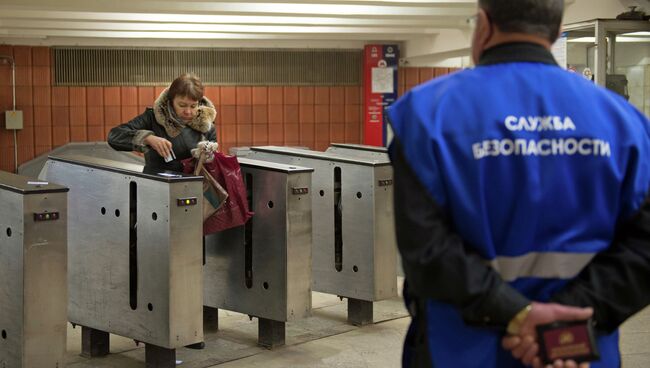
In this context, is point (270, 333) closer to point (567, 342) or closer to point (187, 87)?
point (187, 87)

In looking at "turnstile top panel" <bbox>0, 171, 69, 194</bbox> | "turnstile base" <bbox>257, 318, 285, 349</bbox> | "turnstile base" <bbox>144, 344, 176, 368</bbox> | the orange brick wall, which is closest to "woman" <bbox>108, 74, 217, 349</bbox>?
"turnstile top panel" <bbox>0, 171, 69, 194</bbox>

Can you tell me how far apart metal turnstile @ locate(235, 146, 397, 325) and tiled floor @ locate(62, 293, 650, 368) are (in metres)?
0.23

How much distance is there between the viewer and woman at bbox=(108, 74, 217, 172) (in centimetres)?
466

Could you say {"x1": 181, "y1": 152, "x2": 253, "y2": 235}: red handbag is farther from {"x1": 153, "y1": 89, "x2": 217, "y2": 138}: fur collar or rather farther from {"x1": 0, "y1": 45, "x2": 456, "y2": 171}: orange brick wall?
{"x1": 0, "y1": 45, "x2": 456, "y2": 171}: orange brick wall

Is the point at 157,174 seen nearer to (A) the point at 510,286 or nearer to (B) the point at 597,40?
(A) the point at 510,286

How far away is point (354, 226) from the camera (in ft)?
19.0

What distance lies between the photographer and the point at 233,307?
5.33 m

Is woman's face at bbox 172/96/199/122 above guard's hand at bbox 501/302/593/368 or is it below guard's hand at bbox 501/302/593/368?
above

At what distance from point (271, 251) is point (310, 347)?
1.99ft

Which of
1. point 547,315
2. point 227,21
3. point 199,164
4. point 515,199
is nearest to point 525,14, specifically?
point 515,199

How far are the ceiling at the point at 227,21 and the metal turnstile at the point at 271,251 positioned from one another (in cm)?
381

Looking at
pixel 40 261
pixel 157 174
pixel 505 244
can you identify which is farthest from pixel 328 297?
pixel 505 244

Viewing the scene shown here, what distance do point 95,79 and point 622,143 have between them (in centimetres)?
1114

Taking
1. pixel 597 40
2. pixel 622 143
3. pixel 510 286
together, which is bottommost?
pixel 510 286
